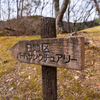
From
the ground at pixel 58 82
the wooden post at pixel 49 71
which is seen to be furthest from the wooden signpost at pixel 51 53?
the ground at pixel 58 82

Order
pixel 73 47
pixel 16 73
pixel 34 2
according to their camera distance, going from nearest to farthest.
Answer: pixel 73 47, pixel 16 73, pixel 34 2

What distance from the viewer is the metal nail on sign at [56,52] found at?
70 cm

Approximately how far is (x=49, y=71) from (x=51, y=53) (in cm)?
42

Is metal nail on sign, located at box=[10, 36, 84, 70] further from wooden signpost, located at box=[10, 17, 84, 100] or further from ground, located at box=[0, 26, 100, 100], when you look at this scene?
ground, located at box=[0, 26, 100, 100]

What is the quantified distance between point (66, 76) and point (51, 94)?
4.10 feet

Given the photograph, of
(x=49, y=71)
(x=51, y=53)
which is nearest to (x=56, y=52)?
(x=51, y=53)

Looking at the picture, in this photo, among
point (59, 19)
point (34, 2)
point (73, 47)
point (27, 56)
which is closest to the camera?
point (73, 47)

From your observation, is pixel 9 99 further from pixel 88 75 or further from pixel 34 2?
pixel 34 2

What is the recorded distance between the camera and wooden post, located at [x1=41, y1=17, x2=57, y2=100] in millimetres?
1100

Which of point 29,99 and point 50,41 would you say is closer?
point 50,41

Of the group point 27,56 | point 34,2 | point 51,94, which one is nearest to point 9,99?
point 51,94

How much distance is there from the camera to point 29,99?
6.26ft

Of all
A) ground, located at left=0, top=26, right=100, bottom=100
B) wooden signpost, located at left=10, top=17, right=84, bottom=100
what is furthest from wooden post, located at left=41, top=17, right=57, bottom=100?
ground, located at left=0, top=26, right=100, bottom=100

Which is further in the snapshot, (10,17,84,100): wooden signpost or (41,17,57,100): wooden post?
(41,17,57,100): wooden post
